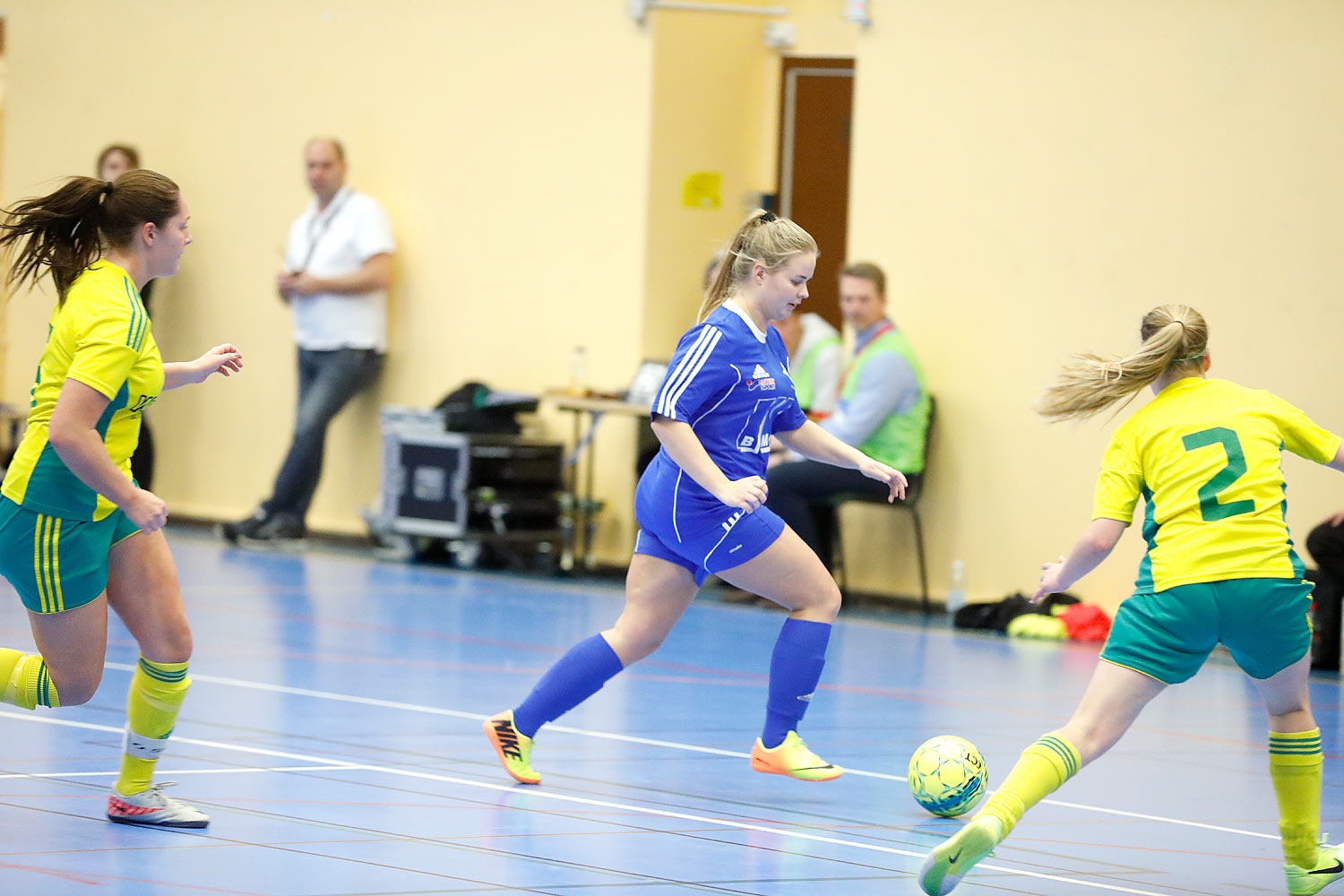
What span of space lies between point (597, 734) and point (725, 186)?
6.32 meters

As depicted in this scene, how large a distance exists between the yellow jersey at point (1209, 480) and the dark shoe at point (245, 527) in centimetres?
836

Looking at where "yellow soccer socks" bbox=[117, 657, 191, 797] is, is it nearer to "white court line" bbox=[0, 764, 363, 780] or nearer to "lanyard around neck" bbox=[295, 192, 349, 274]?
"white court line" bbox=[0, 764, 363, 780]

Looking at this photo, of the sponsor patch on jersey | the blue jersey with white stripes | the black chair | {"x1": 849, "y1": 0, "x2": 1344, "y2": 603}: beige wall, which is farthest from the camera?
the black chair

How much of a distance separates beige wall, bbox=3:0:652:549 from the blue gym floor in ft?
11.4

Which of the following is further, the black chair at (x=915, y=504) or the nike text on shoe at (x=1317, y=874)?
the black chair at (x=915, y=504)

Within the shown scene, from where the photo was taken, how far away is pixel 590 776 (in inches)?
198

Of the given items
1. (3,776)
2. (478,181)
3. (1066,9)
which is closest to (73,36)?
(478,181)

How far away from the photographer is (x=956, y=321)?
9.94 metres

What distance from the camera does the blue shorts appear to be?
185 inches

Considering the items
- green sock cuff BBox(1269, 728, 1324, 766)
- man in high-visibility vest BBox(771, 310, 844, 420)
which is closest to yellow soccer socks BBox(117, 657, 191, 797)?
green sock cuff BBox(1269, 728, 1324, 766)

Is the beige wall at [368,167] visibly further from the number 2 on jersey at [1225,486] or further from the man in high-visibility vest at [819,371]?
the number 2 on jersey at [1225,486]

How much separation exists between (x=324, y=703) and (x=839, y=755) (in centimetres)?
177

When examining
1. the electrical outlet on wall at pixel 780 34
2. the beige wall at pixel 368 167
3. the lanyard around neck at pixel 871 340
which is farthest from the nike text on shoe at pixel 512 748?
the electrical outlet on wall at pixel 780 34

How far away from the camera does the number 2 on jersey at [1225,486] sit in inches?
151
